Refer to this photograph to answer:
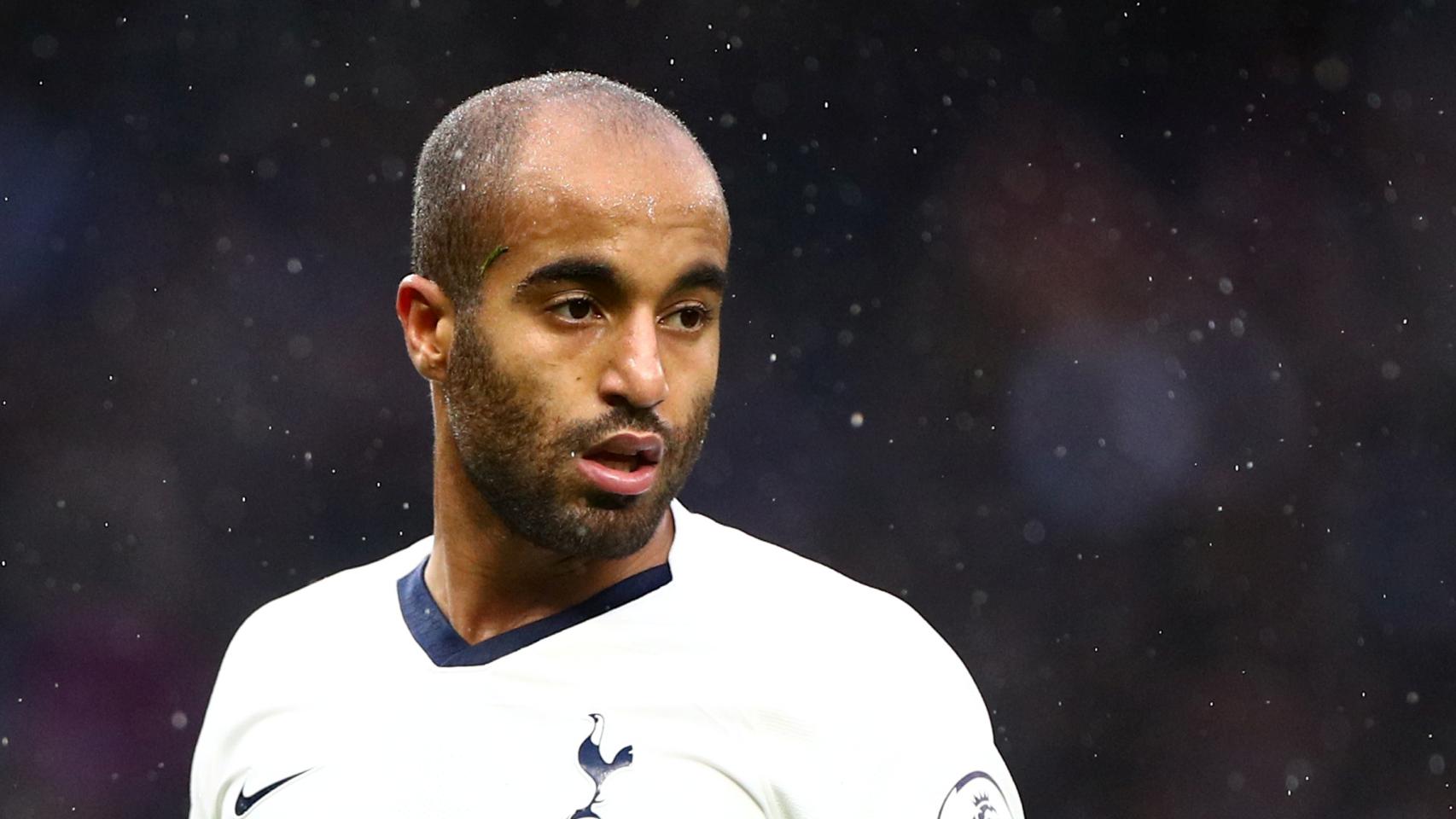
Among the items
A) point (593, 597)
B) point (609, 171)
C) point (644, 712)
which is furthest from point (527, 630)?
point (609, 171)

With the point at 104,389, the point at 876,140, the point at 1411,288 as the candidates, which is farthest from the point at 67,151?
the point at 1411,288

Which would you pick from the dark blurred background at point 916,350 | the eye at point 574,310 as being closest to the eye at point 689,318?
the eye at point 574,310

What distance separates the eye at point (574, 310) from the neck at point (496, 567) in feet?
1.10

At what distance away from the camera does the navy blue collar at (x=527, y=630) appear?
251 cm

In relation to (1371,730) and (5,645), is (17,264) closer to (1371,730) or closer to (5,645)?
(5,645)

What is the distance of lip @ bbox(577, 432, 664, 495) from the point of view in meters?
2.31

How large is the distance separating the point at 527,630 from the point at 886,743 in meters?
0.55

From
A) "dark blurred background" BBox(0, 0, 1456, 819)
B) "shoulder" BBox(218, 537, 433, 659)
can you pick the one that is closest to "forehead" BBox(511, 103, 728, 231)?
"shoulder" BBox(218, 537, 433, 659)

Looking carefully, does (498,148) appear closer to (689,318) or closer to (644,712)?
(689,318)

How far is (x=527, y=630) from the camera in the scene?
2.52m

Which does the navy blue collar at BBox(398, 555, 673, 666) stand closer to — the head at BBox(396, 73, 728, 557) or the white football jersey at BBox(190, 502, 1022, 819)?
the white football jersey at BBox(190, 502, 1022, 819)

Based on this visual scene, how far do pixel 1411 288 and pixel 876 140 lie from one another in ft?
6.48

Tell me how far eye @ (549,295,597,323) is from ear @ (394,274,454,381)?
0.21m

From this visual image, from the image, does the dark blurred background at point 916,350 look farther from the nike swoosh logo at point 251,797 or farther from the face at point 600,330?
the face at point 600,330
